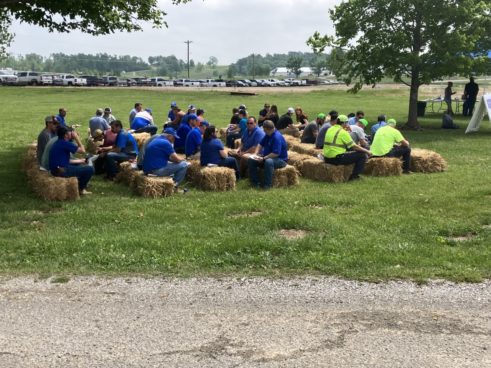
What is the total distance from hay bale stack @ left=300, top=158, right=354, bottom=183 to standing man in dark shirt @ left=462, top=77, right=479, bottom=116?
762 inches

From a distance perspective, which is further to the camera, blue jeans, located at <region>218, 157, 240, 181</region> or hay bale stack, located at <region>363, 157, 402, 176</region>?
hay bale stack, located at <region>363, 157, 402, 176</region>

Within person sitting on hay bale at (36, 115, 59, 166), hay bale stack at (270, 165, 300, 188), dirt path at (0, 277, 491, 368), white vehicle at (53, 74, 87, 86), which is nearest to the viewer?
dirt path at (0, 277, 491, 368)

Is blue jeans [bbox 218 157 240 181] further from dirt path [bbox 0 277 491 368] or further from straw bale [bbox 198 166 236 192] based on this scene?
dirt path [bbox 0 277 491 368]

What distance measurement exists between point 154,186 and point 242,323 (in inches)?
233

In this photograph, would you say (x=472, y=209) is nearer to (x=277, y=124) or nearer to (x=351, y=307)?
(x=351, y=307)

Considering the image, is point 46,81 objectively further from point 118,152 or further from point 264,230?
point 264,230

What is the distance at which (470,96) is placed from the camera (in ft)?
97.8

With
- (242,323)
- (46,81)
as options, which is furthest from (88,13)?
(46,81)

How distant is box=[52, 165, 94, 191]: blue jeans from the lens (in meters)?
10.5

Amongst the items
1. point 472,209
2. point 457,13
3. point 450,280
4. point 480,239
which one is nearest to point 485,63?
point 457,13

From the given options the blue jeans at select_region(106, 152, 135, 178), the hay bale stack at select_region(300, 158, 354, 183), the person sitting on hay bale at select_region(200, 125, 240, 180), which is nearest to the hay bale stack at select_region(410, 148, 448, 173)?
the hay bale stack at select_region(300, 158, 354, 183)

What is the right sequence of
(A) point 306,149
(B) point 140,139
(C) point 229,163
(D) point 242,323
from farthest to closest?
(B) point 140,139 < (A) point 306,149 < (C) point 229,163 < (D) point 242,323

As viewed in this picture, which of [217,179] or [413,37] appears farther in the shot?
[413,37]

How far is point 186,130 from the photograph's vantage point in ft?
47.1
